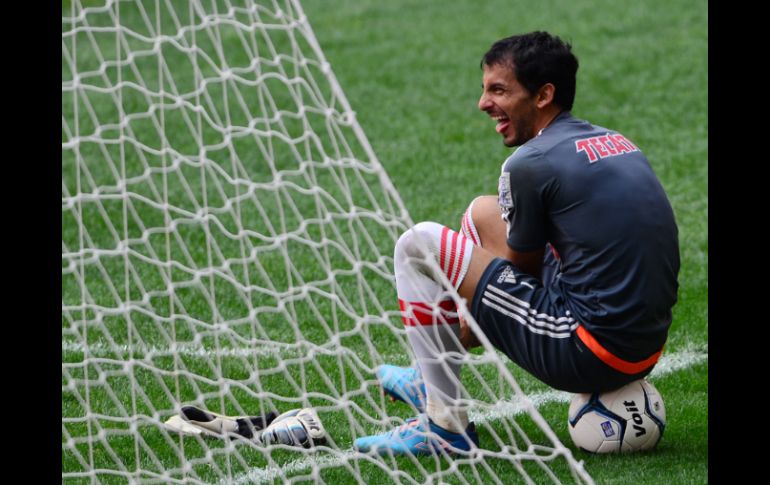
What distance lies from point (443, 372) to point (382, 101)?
209 inches

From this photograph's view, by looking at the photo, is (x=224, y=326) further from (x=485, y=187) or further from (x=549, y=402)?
(x=485, y=187)

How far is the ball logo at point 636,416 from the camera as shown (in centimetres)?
388

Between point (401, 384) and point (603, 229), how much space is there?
3.26ft

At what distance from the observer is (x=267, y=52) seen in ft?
33.2

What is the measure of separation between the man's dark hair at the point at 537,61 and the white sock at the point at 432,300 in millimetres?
554

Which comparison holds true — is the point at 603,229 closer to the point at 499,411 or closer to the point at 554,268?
the point at 554,268

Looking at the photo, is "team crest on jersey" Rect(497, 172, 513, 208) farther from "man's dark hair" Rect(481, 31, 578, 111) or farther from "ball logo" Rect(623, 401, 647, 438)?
"ball logo" Rect(623, 401, 647, 438)

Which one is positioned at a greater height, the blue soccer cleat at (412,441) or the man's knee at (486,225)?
the man's knee at (486,225)

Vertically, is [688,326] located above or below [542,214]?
below

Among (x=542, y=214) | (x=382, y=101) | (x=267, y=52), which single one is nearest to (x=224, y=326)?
(x=542, y=214)

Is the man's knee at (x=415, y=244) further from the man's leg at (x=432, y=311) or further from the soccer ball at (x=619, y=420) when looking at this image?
the soccer ball at (x=619, y=420)

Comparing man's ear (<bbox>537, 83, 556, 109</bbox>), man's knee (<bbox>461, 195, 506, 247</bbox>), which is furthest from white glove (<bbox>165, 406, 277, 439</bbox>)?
man's ear (<bbox>537, 83, 556, 109</bbox>)

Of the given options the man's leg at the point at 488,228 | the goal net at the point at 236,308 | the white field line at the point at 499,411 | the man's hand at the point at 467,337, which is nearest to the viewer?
the goal net at the point at 236,308

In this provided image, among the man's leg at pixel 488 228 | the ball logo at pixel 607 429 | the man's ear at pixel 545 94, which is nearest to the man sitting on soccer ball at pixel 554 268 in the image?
the man's ear at pixel 545 94
